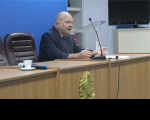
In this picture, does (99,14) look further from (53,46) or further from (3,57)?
(3,57)

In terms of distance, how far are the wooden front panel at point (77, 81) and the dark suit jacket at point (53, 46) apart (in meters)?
0.60

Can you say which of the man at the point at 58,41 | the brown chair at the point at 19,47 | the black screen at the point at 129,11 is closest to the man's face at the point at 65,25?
the man at the point at 58,41

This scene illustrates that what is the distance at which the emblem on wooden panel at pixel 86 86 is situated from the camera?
190cm

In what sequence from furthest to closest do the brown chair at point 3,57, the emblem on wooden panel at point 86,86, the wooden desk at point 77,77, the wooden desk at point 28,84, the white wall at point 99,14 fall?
1. the white wall at point 99,14
2. the brown chair at point 3,57
3. the emblem on wooden panel at point 86,86
4. the wooden desk at point 77,77
5. the wooden desk at point 28,84

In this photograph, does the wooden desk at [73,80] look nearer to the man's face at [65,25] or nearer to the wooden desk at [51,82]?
the wooden desk at [51,82]

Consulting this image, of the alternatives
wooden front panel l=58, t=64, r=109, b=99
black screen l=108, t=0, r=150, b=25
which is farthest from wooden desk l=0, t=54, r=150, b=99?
black screen l=108, t=0, r=150, b=25

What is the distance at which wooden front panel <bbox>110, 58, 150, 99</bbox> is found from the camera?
2.31 m

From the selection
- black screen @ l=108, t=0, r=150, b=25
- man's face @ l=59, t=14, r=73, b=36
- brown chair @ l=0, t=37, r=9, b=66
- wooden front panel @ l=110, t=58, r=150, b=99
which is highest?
black screen @ l=108, t=0, r=150, b=25

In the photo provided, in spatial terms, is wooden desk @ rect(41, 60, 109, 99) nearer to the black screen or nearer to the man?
the man

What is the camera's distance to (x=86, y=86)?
1923 millimetres

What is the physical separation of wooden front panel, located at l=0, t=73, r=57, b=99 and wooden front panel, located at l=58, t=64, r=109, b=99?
0.08 meters
